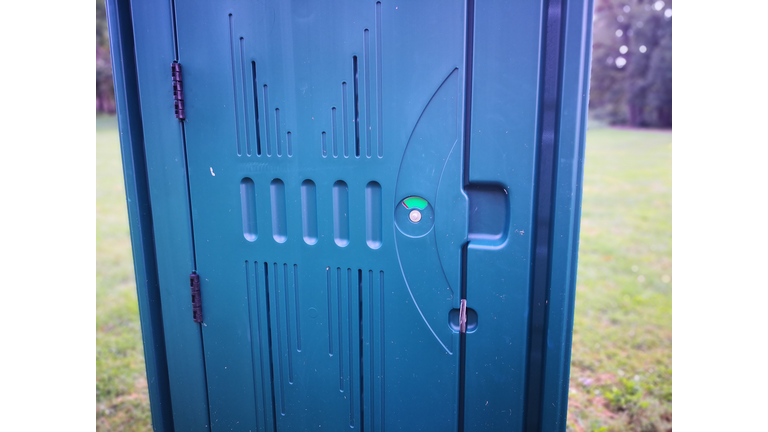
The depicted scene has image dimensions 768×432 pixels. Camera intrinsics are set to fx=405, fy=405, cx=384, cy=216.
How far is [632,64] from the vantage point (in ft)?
25.2

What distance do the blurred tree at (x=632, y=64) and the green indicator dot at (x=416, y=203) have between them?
684 centimetres

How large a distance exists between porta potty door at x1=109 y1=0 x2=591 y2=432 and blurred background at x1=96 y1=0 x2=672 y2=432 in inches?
21.2

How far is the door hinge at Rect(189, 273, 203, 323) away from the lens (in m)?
1.11

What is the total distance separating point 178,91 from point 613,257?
4.00 m

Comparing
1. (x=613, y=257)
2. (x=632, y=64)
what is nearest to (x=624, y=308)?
(x=613, y=257)

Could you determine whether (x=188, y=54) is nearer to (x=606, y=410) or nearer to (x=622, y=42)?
(x=606, y=410)

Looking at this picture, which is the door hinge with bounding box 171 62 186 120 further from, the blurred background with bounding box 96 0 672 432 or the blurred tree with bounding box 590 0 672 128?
the blurred tree with bounding box 590 0 672 128

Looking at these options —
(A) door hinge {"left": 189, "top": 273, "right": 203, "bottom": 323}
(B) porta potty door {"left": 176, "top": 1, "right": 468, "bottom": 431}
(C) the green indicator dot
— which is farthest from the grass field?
(C) the green indicator dot

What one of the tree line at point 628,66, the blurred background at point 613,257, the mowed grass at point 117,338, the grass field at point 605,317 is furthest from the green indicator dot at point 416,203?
the tree line at point 628,66

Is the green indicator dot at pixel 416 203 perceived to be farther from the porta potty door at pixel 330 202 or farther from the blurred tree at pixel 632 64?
the blurred tree at pixel 632 64

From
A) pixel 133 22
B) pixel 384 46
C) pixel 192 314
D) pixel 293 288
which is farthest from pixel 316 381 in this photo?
pixel 133 22

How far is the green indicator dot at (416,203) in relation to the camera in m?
0.95

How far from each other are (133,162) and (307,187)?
48 centimetres

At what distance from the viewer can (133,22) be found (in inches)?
40.4
